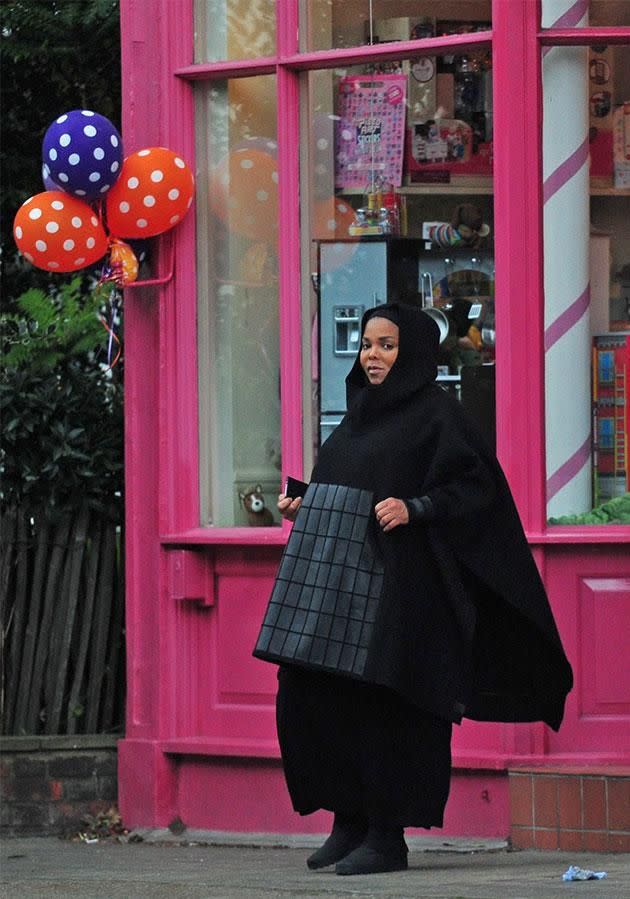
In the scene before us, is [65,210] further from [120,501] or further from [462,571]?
[462,571]

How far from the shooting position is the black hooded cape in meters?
6.25

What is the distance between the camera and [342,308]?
26.5 feet

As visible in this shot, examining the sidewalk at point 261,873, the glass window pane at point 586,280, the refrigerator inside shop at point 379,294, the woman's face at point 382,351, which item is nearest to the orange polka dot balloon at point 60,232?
the refrigerator inside shop at point 379,294

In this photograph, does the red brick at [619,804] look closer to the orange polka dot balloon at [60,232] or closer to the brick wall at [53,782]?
the brick wall at [53,782]

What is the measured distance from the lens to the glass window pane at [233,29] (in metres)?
8.20

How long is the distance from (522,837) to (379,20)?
3226 millimetres

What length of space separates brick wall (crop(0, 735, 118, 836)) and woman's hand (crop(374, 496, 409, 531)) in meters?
2.76

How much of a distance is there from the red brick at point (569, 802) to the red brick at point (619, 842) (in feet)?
0.41

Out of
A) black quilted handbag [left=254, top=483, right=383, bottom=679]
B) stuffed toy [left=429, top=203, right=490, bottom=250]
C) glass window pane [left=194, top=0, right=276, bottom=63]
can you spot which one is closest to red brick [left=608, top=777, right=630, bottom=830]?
black quilted handbag [left=254, top=483, right=383, bottom=679]

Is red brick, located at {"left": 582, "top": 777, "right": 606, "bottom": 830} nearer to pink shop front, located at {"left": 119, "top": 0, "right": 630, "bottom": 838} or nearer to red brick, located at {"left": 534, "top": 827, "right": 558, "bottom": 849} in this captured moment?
red brick, located at {"left": 534, "top": 827, "right": 558, "bottom": 849}

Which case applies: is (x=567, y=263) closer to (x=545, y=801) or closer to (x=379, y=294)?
(x=379, y=294)

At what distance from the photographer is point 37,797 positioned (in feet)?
27.7

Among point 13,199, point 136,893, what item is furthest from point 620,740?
point 13,199

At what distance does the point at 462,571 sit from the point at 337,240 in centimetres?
216
